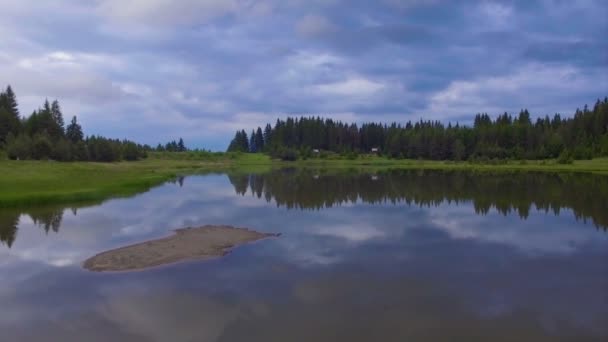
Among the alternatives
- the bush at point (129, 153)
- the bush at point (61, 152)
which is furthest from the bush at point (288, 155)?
the bush at point (61, 152)

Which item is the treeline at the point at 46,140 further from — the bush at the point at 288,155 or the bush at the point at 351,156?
the bush at the point at 351,156

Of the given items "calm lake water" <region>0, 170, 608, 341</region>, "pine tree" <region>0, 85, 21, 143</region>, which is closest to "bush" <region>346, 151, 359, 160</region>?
"pine tree" <region>0, 85, 21, 143</region>

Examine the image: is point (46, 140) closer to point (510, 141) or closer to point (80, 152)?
point (80, 152)

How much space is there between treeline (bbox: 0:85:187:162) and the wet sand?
71283 millimetres

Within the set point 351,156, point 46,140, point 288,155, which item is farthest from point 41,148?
point 351,156

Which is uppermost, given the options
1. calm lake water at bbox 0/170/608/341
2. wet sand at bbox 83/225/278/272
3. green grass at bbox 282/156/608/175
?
green grass at bbox 282/156/608/175

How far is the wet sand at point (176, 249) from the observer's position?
21344 mm

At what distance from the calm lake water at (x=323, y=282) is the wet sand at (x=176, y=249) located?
39.8 inches

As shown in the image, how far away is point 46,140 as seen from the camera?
3484 inches

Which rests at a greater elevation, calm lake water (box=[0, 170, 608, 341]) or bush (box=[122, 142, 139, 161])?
bush (box=[122, 142, 139, 161])

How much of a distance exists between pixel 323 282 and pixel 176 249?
9.45m

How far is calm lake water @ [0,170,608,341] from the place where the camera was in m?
13.9

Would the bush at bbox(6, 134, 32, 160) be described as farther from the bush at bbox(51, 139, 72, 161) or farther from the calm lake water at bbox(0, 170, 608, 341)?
the calm lake water at bbox(0, 170, 608, 341)

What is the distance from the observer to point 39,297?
16.8 m
